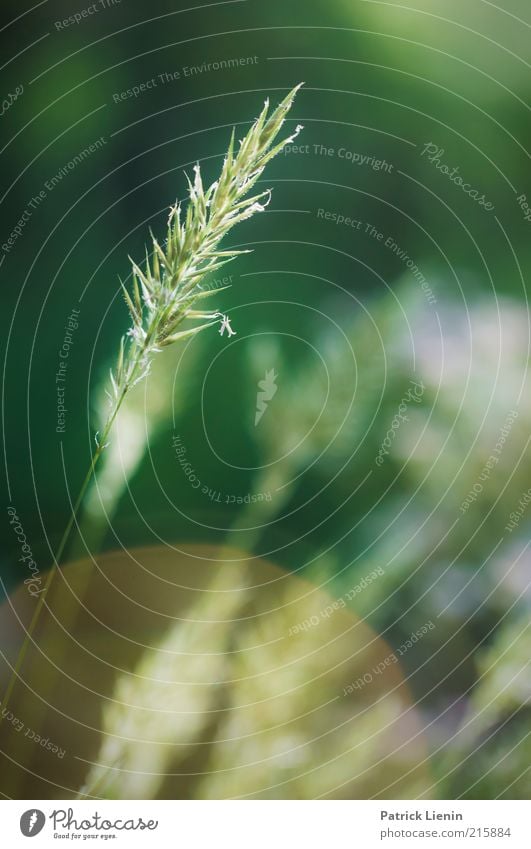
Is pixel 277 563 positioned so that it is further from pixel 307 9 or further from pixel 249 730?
pixel 307 9

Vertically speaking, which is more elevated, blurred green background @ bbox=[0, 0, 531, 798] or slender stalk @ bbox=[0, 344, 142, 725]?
blurred green background @ bbox=[0, 0, 531, 798]

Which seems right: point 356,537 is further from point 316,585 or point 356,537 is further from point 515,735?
point 515,735

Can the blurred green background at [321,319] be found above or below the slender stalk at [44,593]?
above

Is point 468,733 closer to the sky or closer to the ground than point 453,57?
closer to the ground

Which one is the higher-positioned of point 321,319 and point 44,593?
point 321,319

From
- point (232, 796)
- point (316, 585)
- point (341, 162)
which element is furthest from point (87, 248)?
point (232, 796)
